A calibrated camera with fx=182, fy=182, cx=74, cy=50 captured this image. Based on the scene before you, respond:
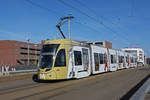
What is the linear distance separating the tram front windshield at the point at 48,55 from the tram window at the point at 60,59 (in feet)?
1.22

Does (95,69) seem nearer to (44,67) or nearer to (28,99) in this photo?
(44,67)

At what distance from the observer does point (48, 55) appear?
527 inches

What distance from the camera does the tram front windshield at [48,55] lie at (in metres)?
13.2

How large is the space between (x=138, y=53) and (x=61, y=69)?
4285cm

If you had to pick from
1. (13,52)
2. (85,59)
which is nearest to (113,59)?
(85,59)

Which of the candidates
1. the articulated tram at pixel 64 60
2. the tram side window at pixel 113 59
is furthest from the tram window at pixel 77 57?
the tram side window at pixel 113 59

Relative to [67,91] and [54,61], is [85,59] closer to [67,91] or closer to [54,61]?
[54,61]

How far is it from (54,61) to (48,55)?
2.21ft

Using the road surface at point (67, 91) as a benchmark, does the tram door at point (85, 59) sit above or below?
above

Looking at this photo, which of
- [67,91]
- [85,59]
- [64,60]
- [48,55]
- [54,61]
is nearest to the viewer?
[67,91]

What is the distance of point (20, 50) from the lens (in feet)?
298

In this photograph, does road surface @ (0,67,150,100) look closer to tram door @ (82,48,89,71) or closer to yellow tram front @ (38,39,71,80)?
yellow tram front @ (38,39,71,80)

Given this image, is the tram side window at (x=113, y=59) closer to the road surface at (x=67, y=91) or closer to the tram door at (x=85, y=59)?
the tram door at (x=85, y=59)

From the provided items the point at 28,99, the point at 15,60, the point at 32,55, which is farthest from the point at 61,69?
the point at 32,55
